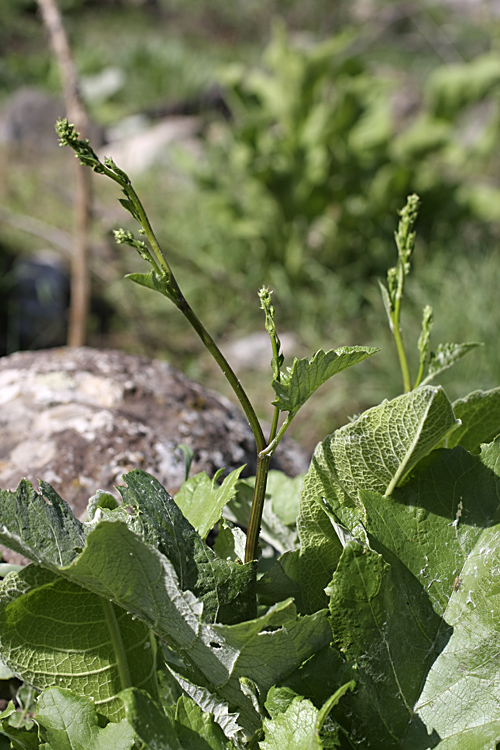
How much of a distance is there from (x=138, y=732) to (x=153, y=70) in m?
9.89

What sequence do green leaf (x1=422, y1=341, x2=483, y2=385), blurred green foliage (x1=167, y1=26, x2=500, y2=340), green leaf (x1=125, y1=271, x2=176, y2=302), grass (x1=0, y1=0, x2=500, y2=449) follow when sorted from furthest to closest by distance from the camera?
blurred green foliage (x1=167, y1=26, x2=500, y2=340) < grass (x1=0, y1=0, x2=500, y2=449) < green leaf (x1=422, y1=341, x2=483, y2=385) < green leaf (x1=125, y1=271, x2=176, y2=302)

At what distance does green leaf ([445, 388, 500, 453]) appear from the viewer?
2.69 ft

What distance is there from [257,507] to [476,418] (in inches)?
14.2

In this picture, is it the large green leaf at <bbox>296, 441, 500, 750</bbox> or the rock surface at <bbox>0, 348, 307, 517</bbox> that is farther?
the rock surface at <bbox>0, 348, 307, 517</bbox>

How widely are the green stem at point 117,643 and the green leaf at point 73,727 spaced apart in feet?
0.21

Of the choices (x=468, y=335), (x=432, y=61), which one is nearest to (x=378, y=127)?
(x=468, y=335)

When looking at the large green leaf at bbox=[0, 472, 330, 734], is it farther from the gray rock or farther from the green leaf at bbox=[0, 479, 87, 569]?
the gray rock

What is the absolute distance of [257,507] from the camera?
0.66m

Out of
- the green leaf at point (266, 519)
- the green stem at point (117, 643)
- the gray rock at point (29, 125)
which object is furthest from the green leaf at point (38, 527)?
the gray rock at point (29, 125)

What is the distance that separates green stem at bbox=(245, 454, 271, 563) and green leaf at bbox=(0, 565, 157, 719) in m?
0.18

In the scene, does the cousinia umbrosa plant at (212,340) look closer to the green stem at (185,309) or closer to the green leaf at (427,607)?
the green stem at (185,309)

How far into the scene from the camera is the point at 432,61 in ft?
35.1

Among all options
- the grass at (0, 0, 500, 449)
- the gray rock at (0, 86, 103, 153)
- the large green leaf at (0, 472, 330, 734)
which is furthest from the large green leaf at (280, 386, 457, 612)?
the gray rock at (0, 86, 103, 153)

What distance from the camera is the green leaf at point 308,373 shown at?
578mm
